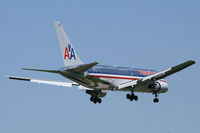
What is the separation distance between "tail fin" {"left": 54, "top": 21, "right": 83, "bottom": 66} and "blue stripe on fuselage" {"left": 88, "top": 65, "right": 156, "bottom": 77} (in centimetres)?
281

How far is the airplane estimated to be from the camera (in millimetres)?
63719

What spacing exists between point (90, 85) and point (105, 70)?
10.1 feet

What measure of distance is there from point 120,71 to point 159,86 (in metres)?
7.27

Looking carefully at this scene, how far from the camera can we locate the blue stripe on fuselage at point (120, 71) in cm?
6662

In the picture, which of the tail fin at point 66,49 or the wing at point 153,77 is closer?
the wing at point 153,77

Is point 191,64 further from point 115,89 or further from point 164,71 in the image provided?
point 115,89

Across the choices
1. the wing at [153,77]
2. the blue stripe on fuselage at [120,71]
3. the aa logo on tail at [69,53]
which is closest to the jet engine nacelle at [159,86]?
the wing at [153,77]

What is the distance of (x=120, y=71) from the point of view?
70500mm

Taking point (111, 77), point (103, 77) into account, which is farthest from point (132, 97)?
point (103, 77)

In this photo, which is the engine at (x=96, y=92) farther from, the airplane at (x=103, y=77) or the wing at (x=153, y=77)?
the wing at (x=153, y=77)

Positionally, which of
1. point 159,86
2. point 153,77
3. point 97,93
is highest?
point 153,77

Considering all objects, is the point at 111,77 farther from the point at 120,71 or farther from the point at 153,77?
the point at 153,77

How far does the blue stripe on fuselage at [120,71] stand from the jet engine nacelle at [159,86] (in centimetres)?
266

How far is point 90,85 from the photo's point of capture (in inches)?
2682
